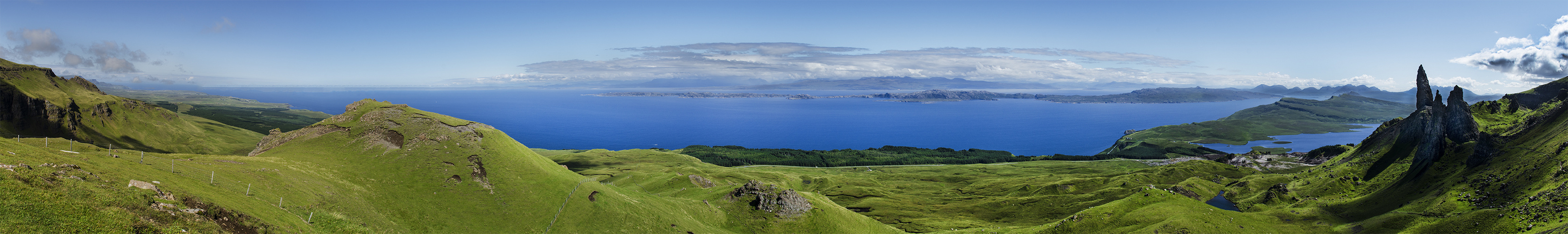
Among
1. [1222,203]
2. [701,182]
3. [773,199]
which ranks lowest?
[1222,203]

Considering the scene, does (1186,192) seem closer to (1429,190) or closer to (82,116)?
(1429,190)

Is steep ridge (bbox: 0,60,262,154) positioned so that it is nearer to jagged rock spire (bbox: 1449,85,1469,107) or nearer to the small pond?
the small pond

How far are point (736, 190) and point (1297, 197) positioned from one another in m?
113

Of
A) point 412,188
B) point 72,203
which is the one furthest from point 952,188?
point 72,203

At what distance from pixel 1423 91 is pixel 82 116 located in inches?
13482

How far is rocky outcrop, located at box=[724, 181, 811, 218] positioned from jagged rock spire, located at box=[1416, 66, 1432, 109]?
170453 millimetres

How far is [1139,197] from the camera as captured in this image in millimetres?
105688

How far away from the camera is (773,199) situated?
84.4 meters

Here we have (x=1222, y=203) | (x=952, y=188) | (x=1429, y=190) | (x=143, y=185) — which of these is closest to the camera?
(x=143, y=185)

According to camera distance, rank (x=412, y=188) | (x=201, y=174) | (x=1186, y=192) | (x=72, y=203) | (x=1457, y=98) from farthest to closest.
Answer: (x=1186, y=192) < (x=1457, y=98) < (x=412, y=188) < (x=201, y=174) < (x=72, y=203)

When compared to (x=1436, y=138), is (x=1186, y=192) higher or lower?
lower

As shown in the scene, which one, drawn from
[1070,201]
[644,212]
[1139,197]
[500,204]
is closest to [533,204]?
[500,204]

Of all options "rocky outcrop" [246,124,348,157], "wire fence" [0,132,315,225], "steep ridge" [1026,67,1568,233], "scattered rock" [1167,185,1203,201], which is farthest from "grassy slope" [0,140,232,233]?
"scattered rock" [1167,185,1203,201]

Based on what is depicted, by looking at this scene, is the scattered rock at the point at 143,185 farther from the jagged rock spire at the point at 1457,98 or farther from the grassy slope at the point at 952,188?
the jagged rock spire at the point at 1457,98
